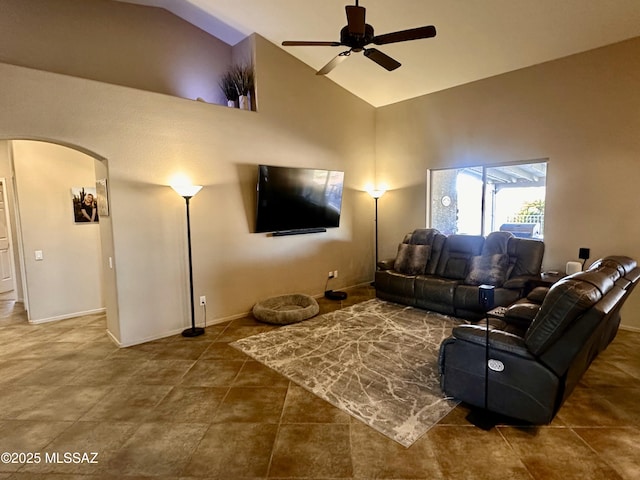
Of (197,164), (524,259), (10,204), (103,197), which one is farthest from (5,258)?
(524,259)

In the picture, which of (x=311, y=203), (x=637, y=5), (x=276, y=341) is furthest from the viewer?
(x=311, y=203)

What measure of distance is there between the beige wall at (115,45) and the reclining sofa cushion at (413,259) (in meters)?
3.83

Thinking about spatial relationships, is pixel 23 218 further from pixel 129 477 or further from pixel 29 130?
pixel 129 477

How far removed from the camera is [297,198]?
17.1 feet

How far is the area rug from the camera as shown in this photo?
99.7 inches

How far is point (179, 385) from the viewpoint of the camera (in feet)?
9.79

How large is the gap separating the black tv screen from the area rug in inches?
→ 61.4

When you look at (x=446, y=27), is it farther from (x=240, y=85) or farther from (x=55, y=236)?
(x=55, y=236)

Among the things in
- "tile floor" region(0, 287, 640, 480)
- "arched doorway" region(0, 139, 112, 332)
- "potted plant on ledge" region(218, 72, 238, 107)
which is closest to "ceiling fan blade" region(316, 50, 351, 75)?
"potted plant on ledge" region(218, 72, 238, 107)

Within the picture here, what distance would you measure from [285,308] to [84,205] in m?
→ 3.47

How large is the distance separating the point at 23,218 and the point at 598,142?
305 inches

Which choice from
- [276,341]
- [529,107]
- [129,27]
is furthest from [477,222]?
[129,27]

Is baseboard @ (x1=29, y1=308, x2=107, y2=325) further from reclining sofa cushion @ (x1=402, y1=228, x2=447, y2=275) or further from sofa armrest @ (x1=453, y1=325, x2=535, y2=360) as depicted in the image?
sofa armrest @ (x1=453, y1=325, x2=535, y2=360)

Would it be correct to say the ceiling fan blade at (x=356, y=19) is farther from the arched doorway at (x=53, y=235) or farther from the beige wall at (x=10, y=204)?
the beige wall at (x=10, y=204)
